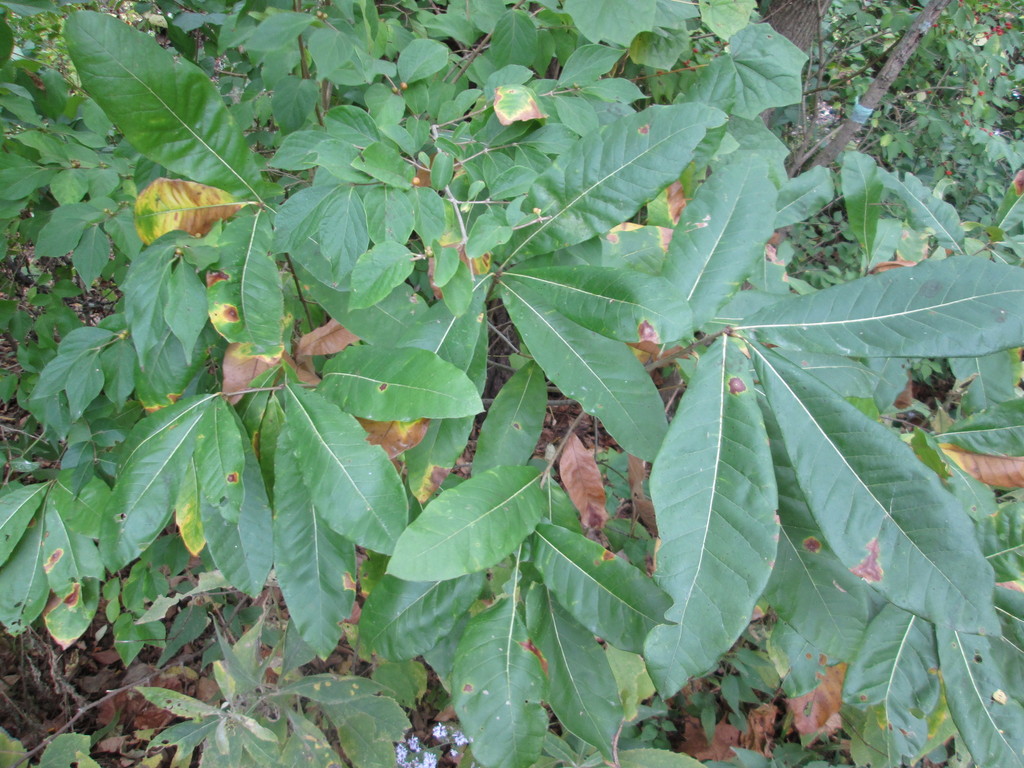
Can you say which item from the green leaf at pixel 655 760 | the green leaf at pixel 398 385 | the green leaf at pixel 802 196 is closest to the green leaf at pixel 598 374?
the green leaf at pixel 398 385

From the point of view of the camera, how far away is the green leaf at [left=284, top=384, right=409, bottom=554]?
87 cm

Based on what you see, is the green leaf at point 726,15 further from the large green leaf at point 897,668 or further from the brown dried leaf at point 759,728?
the brown dried leaf at point 759,728

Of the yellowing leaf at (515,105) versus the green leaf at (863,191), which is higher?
the green leaf at (863,191)

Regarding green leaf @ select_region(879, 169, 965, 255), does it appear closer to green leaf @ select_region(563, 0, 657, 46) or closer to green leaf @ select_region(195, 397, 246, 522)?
green leaf @ select_region(563, 0, 657, 46)

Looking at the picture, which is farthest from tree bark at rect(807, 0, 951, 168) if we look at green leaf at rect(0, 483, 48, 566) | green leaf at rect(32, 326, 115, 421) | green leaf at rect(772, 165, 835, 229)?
green leaf at rect(0, 483, 48, 566)

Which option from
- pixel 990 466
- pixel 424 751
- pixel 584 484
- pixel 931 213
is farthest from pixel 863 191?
pixel 424 751

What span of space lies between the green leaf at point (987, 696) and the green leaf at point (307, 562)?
1033 millimetres

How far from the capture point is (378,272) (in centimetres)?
85

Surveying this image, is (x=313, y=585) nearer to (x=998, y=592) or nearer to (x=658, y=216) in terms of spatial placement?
(x=658, y=216)

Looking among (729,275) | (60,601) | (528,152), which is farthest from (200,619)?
(729,275)

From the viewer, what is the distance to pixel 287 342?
121 centimetres

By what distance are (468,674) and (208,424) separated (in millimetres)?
598

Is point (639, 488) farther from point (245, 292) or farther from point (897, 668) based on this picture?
point (245, 292)

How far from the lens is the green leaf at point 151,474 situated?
3.18ft
